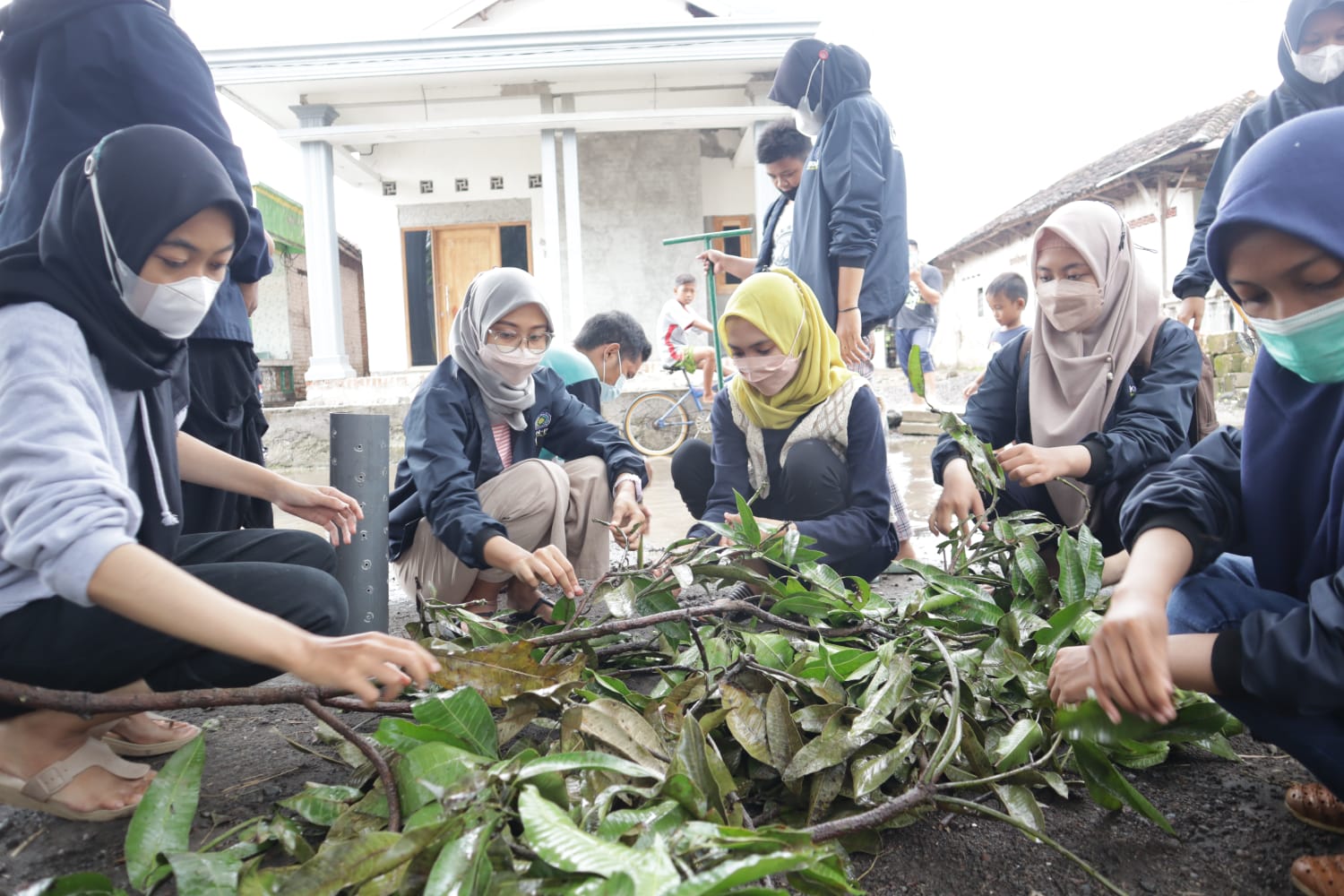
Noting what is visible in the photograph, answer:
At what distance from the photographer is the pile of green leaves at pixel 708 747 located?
101 centimetres

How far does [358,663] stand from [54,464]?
545 mm

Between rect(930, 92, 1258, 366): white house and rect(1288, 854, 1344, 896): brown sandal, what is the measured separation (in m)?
8.48

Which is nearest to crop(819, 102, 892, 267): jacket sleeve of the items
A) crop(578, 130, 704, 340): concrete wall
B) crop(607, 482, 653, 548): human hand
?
crop(607, 482, 653, 548): human hand

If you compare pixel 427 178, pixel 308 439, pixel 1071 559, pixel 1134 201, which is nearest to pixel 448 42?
pixel 427 178

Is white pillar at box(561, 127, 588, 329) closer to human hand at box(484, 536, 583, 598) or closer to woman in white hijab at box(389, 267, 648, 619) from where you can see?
woman in white hijab at box(389, 267, 648, 619)

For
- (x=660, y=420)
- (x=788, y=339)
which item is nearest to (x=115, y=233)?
(x=788, y=339)

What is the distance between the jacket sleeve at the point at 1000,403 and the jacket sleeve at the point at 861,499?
0.22 meters

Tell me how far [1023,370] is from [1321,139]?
1.51 metres

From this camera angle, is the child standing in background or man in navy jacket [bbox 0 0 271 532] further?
the child standing in background

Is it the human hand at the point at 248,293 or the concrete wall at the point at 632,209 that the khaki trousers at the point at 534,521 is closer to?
the human hand at the point at 248,293

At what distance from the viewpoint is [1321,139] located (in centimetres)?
125

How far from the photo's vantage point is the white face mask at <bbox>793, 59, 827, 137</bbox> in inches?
130

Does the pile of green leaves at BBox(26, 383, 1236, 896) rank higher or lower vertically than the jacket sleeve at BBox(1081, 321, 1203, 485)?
lower

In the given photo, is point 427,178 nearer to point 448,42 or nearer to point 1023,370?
point 448,42
